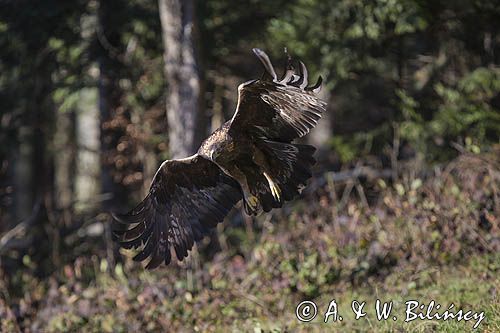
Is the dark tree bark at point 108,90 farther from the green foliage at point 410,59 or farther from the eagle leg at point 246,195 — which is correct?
the eagle leg at point 246,195

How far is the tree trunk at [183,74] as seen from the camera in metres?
10.2

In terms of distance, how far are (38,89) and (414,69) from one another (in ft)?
21.2

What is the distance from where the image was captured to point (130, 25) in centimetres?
1199

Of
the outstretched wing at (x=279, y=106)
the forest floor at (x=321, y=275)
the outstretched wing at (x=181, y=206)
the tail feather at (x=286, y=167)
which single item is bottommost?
the forest floor at (x=321, y=275)

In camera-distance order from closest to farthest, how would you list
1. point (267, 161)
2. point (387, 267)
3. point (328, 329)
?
point (328, 329)
point (267, 161)
point (387, 267)

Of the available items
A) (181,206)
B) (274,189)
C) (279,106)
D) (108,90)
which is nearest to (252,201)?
(274,189)

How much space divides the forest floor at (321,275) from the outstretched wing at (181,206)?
0.98 meters

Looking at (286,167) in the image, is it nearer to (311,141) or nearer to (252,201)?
(252,201)

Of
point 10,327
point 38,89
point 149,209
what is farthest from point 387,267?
point 38,89

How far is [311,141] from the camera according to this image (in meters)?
14.5

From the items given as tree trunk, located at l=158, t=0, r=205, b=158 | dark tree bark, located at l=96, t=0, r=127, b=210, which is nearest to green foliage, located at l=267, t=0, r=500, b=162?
tree trunk, located at l=158, t=0, r=205, b=158

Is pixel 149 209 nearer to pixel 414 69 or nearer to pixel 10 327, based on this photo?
pixel 10 327

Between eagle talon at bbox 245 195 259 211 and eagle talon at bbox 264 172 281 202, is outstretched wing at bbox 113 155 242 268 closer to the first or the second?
eagle talon at bbox 245 195 259 211


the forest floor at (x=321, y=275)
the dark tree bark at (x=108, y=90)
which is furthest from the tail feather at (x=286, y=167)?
the dark tree bark at (x=108, y=90)
